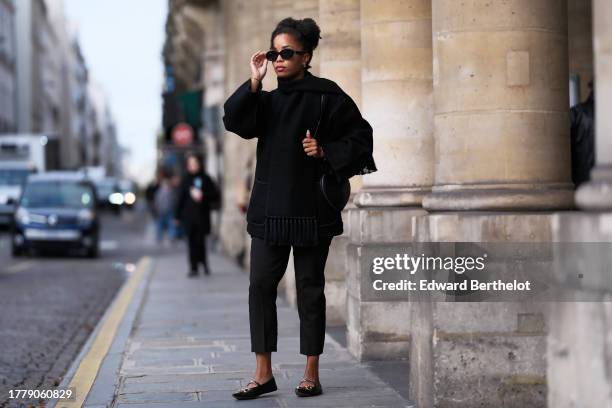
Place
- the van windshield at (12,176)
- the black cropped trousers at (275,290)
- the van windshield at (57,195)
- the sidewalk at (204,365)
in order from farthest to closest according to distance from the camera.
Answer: the van windshield at (12,176), the van windshield at (57,195), the sidewalk at (204,365), the black cropped trousers at (275,290)

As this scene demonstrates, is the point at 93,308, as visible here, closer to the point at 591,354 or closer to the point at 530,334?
the point at 530,334

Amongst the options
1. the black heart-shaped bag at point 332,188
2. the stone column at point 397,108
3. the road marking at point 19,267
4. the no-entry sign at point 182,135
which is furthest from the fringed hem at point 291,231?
the no-entry sign at point 182,135

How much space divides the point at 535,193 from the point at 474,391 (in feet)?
3.26

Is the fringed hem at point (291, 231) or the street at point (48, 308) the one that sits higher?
the fringed hem at point (291, 231)

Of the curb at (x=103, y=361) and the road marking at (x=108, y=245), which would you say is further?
the road marking at (x=108, y=245)

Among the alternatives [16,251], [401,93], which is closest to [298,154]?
[401,93]

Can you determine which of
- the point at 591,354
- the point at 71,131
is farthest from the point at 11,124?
the point at 591,354

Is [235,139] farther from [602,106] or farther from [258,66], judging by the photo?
[602,106]

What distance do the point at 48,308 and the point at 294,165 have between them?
7.78 metres

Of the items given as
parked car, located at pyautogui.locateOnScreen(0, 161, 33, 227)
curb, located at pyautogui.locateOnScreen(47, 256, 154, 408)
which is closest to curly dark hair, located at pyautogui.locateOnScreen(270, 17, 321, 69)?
curb, located at pyautogui.locateOnScreen(47, 256, 154, 408)

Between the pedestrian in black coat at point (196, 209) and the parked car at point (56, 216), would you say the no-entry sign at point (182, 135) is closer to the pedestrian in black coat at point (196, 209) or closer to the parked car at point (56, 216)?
the parked car at point (56, 216)

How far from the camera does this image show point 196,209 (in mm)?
17531

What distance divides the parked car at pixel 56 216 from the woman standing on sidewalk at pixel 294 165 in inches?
716

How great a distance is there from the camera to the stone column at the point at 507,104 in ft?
19.7
